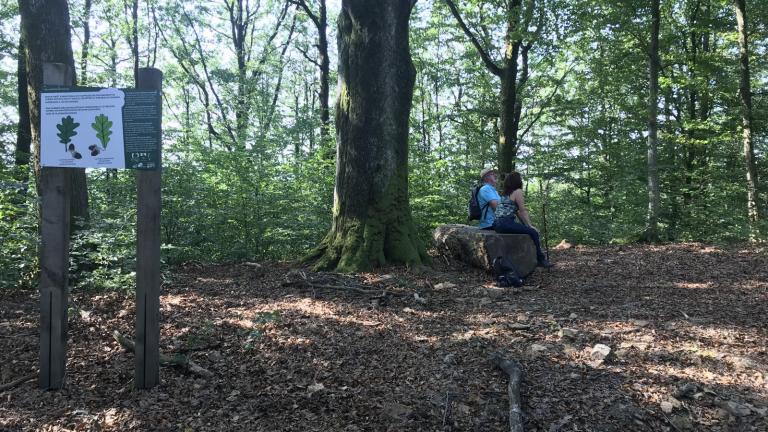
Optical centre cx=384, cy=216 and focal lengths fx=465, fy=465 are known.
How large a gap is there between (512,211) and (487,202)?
479mm

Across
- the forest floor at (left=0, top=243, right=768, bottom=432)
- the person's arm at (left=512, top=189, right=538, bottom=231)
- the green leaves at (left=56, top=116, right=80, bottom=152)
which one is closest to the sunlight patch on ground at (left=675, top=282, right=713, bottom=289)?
the forest floor at (left=0, top=243, right=768, bottom=432)

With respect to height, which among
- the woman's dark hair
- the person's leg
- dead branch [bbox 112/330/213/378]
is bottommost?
dead branch [bbox 112/330/213/378]

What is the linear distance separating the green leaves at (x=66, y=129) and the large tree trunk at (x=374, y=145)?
14.6ft

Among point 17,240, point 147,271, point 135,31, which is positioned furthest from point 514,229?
point 135,31

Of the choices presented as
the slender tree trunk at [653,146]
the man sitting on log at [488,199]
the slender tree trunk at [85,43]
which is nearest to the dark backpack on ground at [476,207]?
the man sitting on log at [488,199]

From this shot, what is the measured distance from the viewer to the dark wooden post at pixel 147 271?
3312 millimetres

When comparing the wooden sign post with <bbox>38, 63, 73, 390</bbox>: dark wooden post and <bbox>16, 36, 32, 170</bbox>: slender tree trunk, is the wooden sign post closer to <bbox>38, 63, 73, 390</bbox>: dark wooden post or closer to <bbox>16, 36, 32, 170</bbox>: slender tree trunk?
<bbox>38, 63, 73, 390</bbox>: dark wooden post

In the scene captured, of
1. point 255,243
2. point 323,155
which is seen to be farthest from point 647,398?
point 323,155

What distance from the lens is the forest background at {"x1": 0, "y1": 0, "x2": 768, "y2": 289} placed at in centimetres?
936

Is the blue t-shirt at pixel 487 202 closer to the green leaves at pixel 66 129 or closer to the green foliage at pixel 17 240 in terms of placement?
the green leaves at pixel 66 129

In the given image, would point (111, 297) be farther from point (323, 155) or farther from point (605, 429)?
point (323, 155)

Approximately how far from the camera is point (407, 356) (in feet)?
13.6

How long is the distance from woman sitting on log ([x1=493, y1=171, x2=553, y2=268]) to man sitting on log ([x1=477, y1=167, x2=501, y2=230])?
17 cm

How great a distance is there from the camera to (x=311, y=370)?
3.87 m
